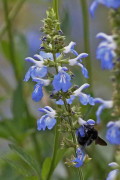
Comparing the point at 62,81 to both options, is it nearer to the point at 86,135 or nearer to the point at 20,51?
the point at 86,135

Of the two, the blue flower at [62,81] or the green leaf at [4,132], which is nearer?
the blue flower at [62,81]

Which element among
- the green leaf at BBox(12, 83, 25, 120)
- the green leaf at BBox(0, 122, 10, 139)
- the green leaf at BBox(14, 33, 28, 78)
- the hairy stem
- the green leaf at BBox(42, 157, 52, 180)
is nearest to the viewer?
the hairy stem

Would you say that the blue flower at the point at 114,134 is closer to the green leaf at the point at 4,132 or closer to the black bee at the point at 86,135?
the black bee at the point at 86,135

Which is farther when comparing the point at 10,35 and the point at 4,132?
the point at 10,35

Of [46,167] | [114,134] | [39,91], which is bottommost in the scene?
[46,167]

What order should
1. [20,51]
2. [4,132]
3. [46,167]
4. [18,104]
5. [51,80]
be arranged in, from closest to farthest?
1. [51,80]
2. [46,167]
3. [4,132]
4. [18,104]
5. [20,51]

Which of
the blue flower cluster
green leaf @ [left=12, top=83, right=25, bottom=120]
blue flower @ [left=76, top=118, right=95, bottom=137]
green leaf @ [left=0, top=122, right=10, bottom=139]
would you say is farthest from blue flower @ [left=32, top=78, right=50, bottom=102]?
green leaf @ [left=12, top=83, right=25, bottom=120]

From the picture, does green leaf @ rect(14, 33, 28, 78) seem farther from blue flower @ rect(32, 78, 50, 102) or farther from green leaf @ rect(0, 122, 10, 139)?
blue flower @ rect(32, 78, 50, 102)

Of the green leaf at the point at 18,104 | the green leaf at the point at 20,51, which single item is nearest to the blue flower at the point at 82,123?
the green leaf at the point at 18,104

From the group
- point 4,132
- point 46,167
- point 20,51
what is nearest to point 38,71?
point 46,167
